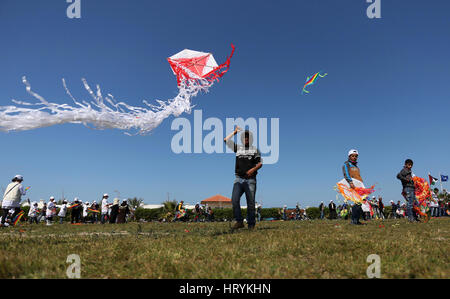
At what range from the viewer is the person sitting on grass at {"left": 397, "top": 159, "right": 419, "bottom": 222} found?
9.48 meters

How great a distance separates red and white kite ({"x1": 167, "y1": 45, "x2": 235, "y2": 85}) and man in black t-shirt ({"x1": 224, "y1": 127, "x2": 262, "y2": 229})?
3.50 meters

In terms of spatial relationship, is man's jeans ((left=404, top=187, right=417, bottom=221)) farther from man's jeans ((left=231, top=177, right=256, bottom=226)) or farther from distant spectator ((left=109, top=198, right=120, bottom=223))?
distant spectator ((left=109, top=198, right=120, bottom=223))

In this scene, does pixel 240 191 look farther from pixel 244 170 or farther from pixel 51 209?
pixel 51 209

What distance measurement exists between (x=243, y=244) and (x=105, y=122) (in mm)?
4140

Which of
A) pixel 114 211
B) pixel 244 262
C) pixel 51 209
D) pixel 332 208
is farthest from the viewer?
pixel 332 208

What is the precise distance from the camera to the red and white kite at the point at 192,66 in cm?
925

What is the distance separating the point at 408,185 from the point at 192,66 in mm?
8231

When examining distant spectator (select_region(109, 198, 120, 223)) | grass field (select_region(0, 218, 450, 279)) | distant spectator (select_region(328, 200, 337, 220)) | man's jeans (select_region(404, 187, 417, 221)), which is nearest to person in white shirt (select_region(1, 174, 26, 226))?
distant spectator (select_region(109, 198, 120, 223))

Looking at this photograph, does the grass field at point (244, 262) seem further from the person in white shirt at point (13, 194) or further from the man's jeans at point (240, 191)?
the person in white shirt at point (13, 194)

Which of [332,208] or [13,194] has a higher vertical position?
[13,194]

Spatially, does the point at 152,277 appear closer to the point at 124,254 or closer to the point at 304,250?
the point at 124,254

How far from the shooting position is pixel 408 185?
31.1 ft

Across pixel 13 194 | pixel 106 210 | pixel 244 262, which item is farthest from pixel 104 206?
pixel 244 262

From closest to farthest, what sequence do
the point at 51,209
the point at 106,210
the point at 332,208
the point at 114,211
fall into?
the point at 114,211
the point at 51,209
the point at 106,210
the point at 332,208
